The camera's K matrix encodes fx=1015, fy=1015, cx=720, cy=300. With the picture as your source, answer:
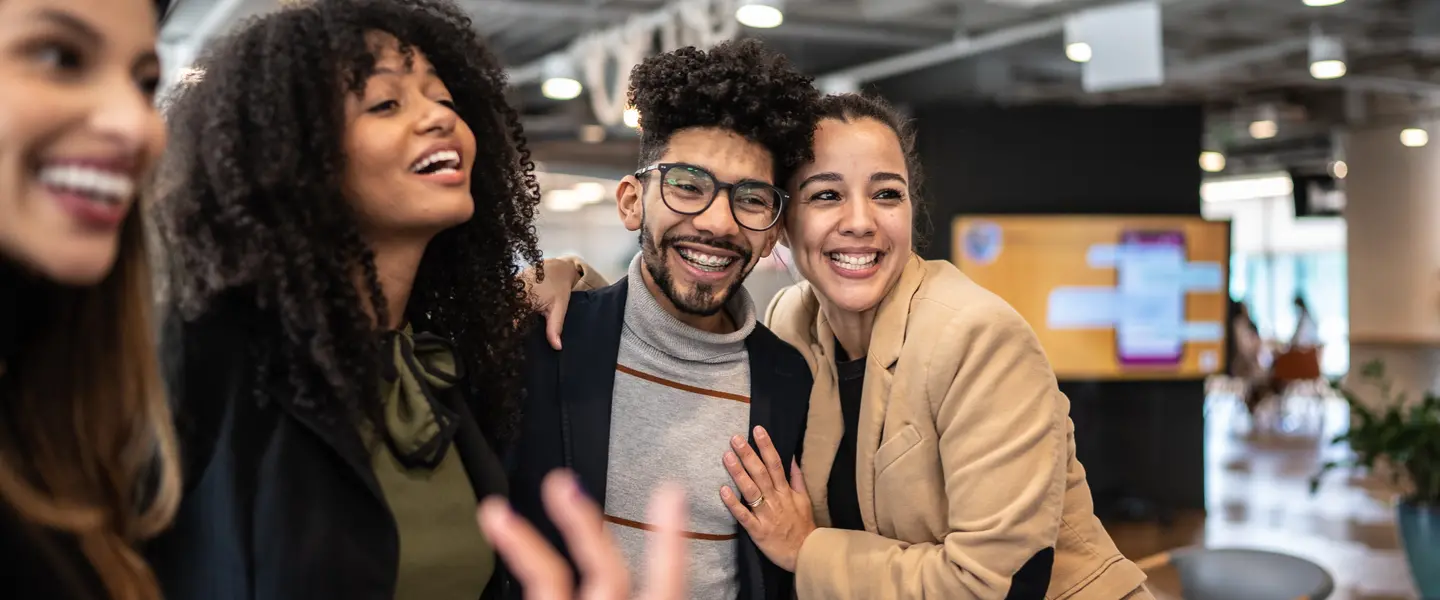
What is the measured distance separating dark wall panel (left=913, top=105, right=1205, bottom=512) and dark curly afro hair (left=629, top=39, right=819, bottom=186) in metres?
5.35

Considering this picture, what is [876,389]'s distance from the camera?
1710 millimetres

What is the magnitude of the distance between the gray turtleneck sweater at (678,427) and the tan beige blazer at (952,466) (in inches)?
5.9

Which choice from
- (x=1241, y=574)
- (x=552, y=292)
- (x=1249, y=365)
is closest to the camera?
(x=552, y=292)

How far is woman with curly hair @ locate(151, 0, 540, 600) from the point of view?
1.18m

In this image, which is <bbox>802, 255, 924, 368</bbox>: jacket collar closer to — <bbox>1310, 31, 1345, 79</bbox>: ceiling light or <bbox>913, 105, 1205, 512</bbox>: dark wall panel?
<bbox>913, 105, 1205, 512</bbox>: dark wall panel

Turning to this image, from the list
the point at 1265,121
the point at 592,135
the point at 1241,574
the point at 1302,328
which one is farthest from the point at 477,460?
the point at 1302,328

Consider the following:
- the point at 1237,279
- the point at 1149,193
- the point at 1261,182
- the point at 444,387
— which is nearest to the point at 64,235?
the point at 444,387

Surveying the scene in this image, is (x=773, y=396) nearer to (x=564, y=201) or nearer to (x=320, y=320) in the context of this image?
(x=320, y=320)

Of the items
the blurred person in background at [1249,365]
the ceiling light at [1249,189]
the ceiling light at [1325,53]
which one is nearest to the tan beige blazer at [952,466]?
the ceiling light at [1325,53]

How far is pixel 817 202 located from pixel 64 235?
1.22 metres

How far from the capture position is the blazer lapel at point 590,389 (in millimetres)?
1677

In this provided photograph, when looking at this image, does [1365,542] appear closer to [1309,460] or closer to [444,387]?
[1309,460]

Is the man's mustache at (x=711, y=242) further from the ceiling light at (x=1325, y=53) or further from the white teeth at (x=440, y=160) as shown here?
the ceiling light at (x=1325, y=53)

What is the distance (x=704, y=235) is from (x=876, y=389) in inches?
→ 15.3
